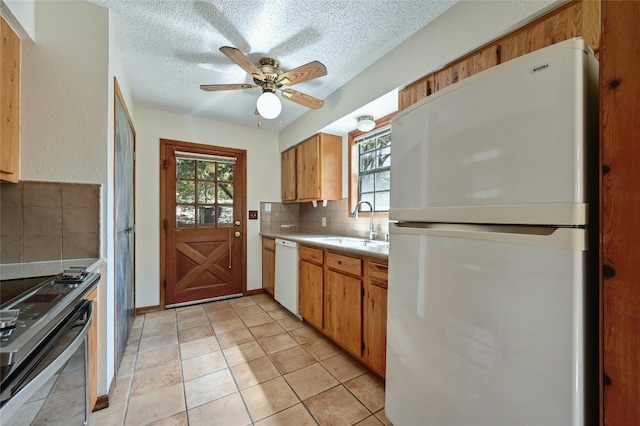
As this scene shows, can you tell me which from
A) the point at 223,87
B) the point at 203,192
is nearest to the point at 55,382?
A: the point at 223,87

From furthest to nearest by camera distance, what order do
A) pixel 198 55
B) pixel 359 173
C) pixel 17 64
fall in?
pixel 359 173, pixel 198 55, pixel 17 64

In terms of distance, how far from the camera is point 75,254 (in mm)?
1448

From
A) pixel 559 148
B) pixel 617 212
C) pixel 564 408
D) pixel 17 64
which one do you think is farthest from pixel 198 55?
pixel 564 408

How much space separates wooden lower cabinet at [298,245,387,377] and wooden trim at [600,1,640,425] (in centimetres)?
106

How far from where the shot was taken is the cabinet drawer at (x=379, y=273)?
159cm

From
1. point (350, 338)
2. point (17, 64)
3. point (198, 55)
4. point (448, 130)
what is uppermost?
point (198, 55)

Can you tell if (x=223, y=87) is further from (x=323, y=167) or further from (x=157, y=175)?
(x=157, y=175)

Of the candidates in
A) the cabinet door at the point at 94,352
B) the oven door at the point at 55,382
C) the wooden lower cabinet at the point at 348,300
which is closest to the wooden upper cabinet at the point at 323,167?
the wooden lower cabinet at the point at 348,300

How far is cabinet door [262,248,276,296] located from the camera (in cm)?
317

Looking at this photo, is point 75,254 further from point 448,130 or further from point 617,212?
point 617,212

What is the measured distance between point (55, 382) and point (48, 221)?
1.01 metres

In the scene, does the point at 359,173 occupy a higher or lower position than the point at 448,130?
higher

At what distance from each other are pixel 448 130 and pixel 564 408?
2.57ft

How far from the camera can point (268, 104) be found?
1.94 metres
